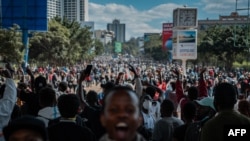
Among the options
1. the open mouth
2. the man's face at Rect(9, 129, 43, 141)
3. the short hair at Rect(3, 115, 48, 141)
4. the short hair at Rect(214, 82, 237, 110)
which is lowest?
the man's face at Rect(9, 129, 43, 141)

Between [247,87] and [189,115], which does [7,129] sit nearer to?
[189,115]

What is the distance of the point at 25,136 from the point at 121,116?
80 centimetres

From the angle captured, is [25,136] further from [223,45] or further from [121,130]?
[223,45]

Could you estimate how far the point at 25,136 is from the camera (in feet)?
8.40

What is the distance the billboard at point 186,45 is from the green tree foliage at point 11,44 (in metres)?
14.2

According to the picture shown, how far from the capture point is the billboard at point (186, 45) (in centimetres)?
3506

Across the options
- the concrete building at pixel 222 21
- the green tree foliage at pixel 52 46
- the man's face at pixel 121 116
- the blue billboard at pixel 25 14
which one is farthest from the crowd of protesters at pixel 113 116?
the concrete building at pixel 222 21

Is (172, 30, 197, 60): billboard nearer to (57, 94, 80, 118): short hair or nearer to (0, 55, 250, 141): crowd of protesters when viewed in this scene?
(0, 55, 250, 141): crowd of protesters

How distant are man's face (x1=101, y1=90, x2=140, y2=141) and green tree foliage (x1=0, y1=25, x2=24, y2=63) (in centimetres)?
3602

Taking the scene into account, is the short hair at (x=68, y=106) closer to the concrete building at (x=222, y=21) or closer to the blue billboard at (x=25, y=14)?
the blue billboard at (x=25, y=14)

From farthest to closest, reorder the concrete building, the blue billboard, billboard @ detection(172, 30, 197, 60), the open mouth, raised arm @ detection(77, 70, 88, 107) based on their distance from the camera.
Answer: the concrete building
the blue billboard
billboard @ detection(172, 30, 197, 60)
raised arm @ detection(77, 70, 88, 107)
the open mouth

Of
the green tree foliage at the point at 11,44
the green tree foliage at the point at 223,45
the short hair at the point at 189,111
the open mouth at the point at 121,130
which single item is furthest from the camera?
the green tree foliage at the point at 223,45

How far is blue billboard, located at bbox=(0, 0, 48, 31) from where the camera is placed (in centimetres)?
3775

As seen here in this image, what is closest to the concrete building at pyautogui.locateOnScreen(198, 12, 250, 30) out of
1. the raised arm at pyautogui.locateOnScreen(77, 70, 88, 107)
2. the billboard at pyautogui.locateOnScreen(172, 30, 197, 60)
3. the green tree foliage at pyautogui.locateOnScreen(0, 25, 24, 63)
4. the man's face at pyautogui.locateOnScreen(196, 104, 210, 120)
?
the billboard at pyautogui.locateOnScreen(172, 30, 197, 60)
